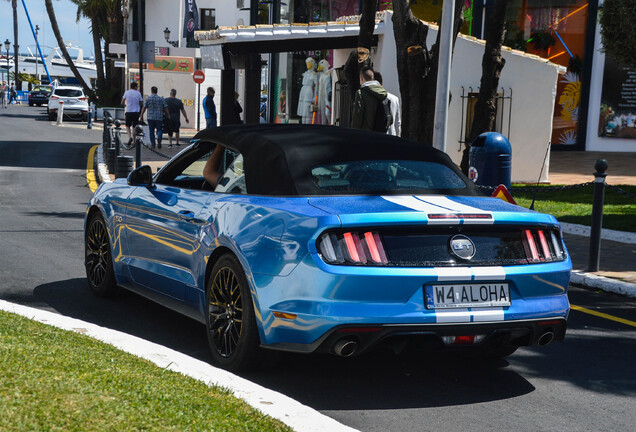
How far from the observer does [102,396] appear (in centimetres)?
414

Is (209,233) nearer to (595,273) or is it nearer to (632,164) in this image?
(595,273)

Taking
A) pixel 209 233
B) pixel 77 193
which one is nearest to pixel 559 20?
pixel 77 193

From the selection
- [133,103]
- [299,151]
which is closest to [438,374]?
[299,151]

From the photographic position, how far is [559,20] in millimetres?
27625

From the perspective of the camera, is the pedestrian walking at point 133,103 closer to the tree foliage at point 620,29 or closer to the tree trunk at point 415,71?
the tree trunk at point 415,71

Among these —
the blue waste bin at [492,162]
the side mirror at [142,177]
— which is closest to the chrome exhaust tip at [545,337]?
the side mirror at [142,177]

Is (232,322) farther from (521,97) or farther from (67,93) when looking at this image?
(67,93)

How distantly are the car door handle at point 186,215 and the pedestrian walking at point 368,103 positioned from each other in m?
6.09

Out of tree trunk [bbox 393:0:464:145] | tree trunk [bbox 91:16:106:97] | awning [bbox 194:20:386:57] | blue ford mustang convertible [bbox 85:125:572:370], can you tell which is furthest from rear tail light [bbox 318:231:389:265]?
tree trunk [bbox 91:16:106:97]

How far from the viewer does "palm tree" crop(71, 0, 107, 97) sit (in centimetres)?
5934

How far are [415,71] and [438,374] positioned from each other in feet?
28.8

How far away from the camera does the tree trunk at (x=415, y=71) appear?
13594 mm

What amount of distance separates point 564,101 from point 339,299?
24.8 m

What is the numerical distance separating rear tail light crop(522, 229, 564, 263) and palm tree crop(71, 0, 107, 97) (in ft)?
184
